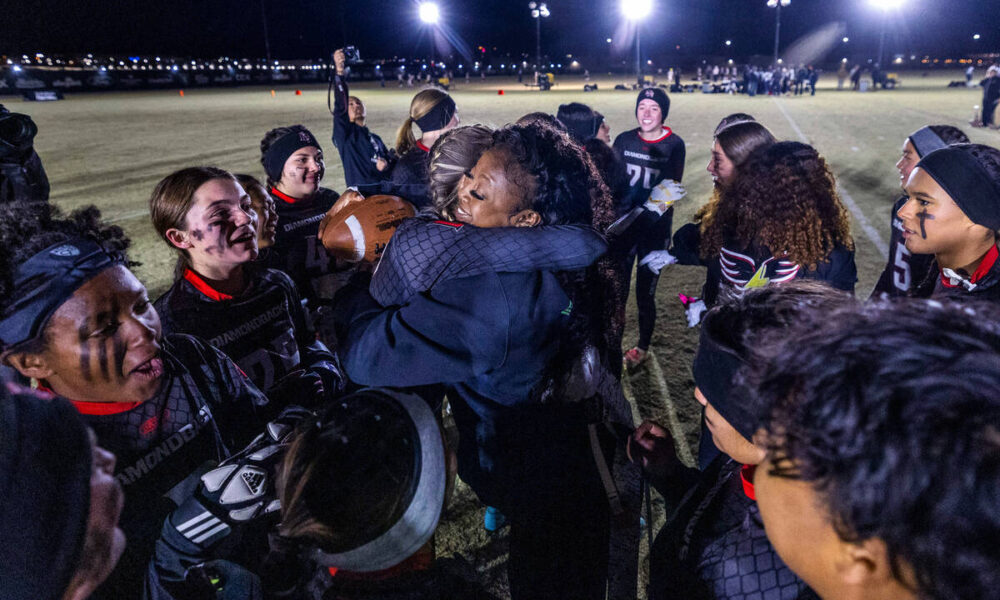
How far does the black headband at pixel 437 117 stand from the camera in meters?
5.34

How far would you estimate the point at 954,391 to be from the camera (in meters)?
0.64

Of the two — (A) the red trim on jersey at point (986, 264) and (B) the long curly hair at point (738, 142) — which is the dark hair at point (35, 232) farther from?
(A) the red trim on jersey at point (986, 264)

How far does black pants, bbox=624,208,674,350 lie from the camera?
4574 mm

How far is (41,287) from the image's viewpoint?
59.1 inches

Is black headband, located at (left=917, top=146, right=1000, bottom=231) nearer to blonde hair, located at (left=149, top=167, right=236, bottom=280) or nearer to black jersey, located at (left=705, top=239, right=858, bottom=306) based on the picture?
black jersey, located at (left=705, top=239, right=858, bottom=306)

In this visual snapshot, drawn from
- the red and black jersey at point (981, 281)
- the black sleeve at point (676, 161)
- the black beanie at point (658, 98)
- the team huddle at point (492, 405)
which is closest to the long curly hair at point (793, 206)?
the team huddle at point (492, 405)

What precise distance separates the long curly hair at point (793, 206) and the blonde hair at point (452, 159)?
180 cm

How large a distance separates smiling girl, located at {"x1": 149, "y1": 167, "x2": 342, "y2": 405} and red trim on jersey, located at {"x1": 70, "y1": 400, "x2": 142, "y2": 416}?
2.29ft

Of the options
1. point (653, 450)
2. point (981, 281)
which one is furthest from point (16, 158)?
point (981, 281)

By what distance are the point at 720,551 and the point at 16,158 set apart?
775 cm

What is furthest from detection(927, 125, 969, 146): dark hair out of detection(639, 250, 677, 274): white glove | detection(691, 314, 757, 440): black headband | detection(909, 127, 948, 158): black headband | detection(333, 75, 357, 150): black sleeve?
detection(333, 75, 357, 150): black sleeve

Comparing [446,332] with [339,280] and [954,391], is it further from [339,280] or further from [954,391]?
[339,280]

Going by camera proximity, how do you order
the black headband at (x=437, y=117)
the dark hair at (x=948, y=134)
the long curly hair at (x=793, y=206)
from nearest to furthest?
the long curly hair at (x=793, y=206)
the dark hair at (x=948, y=134)
the black headband at (x=437, y=117)

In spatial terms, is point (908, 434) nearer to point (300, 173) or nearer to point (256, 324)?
point (256, 324)
